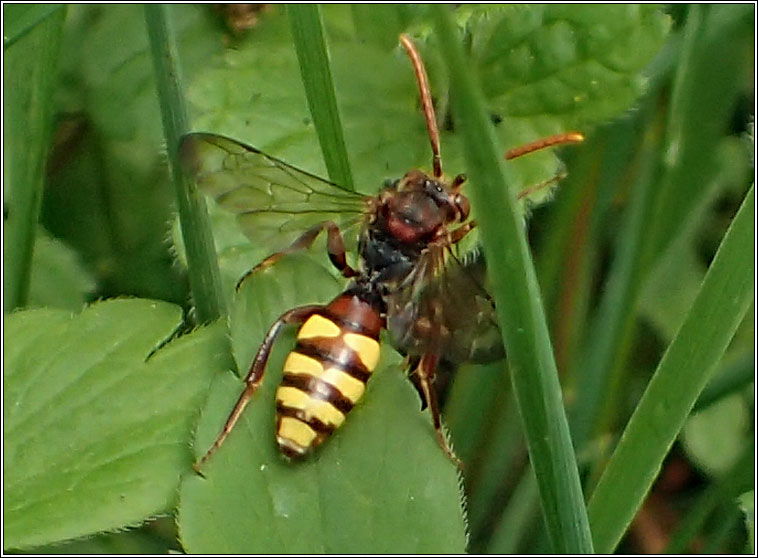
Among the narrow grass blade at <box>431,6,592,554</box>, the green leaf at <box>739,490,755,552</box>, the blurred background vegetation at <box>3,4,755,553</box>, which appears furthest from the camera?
the blurred background vegetation at <box>3,4,755,553</box>

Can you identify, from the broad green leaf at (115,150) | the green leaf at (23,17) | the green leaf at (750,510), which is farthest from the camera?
the broad green leaf at (115,150)

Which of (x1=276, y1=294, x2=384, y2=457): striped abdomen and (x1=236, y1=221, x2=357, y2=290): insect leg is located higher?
(x1=236, y1=221, x2=357, y2=290): insect leg

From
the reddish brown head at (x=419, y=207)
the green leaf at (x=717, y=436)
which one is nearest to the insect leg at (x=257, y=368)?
the reddish brown head at (x=419, y=207)

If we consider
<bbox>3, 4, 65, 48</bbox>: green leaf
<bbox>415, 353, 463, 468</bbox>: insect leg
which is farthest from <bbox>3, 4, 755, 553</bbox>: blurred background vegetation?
<bbox>415, 353, 463, 468</bbox>: insect leg

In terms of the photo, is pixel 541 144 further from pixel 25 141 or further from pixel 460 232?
pixel 25 141

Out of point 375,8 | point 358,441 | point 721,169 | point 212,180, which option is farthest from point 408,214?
point 721,169

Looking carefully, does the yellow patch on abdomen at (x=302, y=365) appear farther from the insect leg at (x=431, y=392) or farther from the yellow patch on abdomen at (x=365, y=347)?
the insect leg at (x=431, y=392)

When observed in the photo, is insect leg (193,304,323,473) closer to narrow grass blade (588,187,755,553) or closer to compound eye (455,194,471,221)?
compound eye (455,194,471,221)
